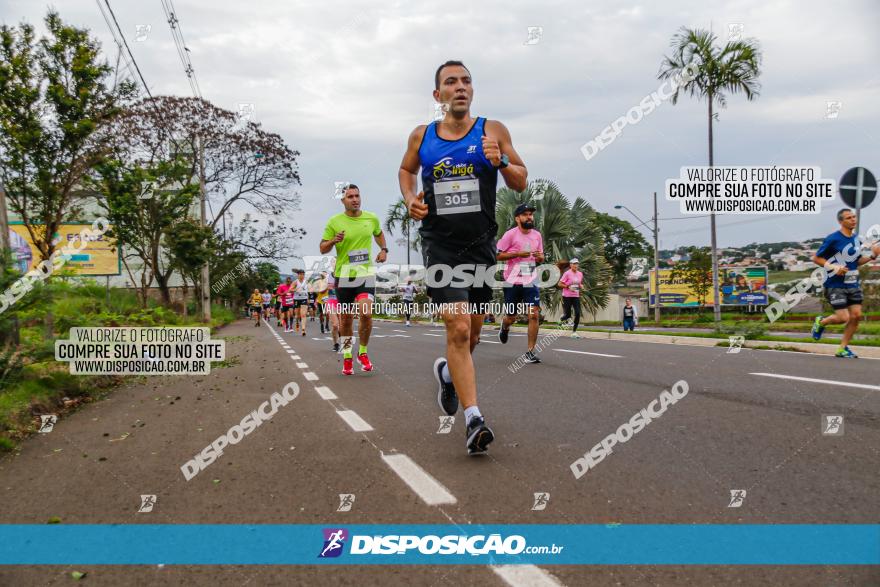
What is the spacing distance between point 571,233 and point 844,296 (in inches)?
718

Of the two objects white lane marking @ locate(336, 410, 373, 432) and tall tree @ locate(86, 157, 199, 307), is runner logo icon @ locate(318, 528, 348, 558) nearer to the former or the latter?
white lane marking @ locate(336, 410, 373, 432)

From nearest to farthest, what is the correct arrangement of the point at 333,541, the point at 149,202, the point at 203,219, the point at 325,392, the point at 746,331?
the point at 333,541 < the point at 325,392 < the point at 746,331 < the point at 149,202 < the point at 203,219

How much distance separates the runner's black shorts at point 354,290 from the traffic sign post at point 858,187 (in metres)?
6.66

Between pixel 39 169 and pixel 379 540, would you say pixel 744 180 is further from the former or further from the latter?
pixel 379 540

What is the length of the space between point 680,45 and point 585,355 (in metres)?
14.0

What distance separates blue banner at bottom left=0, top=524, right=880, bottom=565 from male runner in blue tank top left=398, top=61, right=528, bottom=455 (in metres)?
1.50

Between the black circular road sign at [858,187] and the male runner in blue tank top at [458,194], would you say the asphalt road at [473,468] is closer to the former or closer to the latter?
the male runner in blue tank top at [458,194]

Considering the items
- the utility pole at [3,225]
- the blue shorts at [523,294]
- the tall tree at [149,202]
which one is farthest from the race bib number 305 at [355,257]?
the tall tree at [149,202]

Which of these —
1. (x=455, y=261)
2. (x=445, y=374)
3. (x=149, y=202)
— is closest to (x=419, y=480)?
(x=445, y=374)

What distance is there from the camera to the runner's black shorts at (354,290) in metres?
8.83

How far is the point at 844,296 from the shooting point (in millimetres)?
9484

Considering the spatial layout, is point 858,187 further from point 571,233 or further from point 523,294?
point 571,233

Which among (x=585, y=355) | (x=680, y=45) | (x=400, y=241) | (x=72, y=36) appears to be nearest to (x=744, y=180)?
(x=680, y=45)

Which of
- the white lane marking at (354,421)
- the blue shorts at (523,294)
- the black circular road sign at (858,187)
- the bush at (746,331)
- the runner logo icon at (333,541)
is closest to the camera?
the runner logo icon at (333,541)
